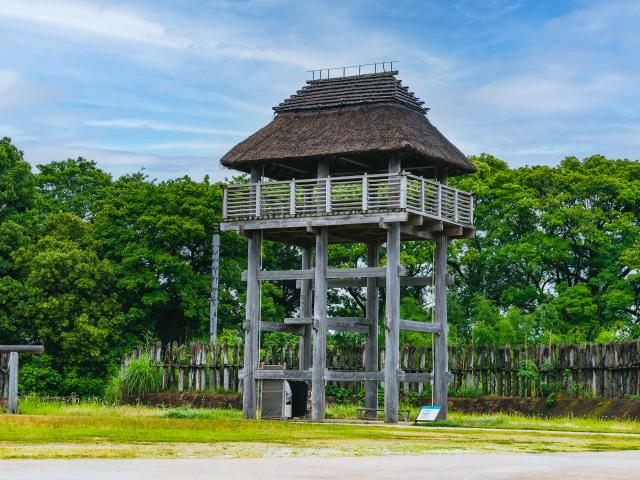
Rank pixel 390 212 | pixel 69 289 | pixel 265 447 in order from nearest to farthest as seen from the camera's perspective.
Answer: pixel 265 447 → pixel 390 212 → pixel 69 289

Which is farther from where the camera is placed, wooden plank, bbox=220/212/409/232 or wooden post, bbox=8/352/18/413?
wooden plank, bbox=220/212/409/232

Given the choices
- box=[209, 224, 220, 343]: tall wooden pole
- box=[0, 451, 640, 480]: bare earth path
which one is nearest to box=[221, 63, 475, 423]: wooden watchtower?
box=[209, 224, 220, 343]: tall wooden pole

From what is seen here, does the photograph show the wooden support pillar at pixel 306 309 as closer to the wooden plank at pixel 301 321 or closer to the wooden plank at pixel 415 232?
the wooden plank at pixel 301 321

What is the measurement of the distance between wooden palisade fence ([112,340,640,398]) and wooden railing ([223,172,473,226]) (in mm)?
5564

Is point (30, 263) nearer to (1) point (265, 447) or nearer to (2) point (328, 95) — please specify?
(2) point (328, 95)

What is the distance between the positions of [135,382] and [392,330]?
15.9 metres

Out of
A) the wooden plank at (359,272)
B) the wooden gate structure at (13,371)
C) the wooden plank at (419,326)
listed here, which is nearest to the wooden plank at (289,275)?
the wooden plank at (359,272)

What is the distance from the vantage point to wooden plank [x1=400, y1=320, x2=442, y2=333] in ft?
132

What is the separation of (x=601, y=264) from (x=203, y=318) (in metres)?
20.6

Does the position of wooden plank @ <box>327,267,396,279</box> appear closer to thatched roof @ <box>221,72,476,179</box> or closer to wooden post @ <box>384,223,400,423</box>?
wooden post @ <box>384,223,400,423</box>

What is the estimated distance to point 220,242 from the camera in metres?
66.9

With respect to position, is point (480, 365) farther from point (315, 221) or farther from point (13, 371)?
point (13, 371)

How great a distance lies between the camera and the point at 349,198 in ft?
134

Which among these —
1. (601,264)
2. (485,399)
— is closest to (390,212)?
(485,399)
